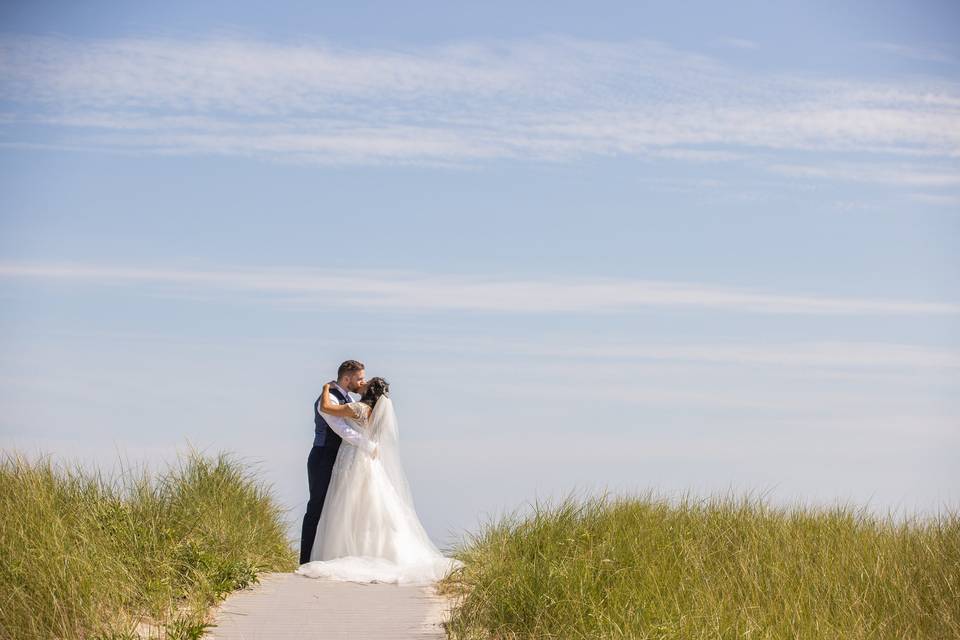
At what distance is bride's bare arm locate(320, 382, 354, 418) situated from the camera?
40.2ft

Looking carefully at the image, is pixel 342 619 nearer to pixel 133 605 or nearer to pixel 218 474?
pixel 133 605

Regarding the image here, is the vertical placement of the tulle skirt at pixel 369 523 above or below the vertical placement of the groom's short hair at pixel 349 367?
below

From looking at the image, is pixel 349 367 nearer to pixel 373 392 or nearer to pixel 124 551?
pixel 373 392

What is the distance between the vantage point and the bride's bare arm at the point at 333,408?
12.2 metres

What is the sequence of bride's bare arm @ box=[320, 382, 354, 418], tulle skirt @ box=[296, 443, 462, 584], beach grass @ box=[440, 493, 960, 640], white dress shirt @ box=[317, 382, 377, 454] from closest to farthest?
beach grass @ box=[440, 493, 960, 640], tulle skirt @ box=[296, 443, 462, 584], bride's bare arm @ box=[320, 382, 354, 418], white dress shirt @ box=[317, 382, 377, 454]

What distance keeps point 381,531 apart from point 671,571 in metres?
4.05

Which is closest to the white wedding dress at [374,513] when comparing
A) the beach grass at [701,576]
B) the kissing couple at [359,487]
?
the kissing couple at [359,487]

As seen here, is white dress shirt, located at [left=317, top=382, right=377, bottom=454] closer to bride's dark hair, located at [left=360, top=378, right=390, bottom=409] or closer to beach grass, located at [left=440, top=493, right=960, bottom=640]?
bride's dark hair, located at [left=360, top=378, right=390, bottom=409]

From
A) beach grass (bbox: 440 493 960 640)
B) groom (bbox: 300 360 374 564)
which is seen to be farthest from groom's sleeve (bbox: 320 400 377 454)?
beach grass (bbox: 440 493 960 640)

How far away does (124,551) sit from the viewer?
30.5ft

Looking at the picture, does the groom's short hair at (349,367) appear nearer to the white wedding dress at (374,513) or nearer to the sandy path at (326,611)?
the white wedding dress at (374,513)

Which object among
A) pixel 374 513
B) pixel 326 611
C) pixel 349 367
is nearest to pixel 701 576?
pixel 326 611

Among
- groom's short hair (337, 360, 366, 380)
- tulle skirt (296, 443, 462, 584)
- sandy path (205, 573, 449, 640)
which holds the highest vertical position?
groom's short hair (337, 360, 366, 380)

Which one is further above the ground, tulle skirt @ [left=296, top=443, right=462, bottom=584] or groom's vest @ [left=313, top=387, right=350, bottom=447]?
groom's vest @ [left=313, top=387, right=350, bottom=447]
